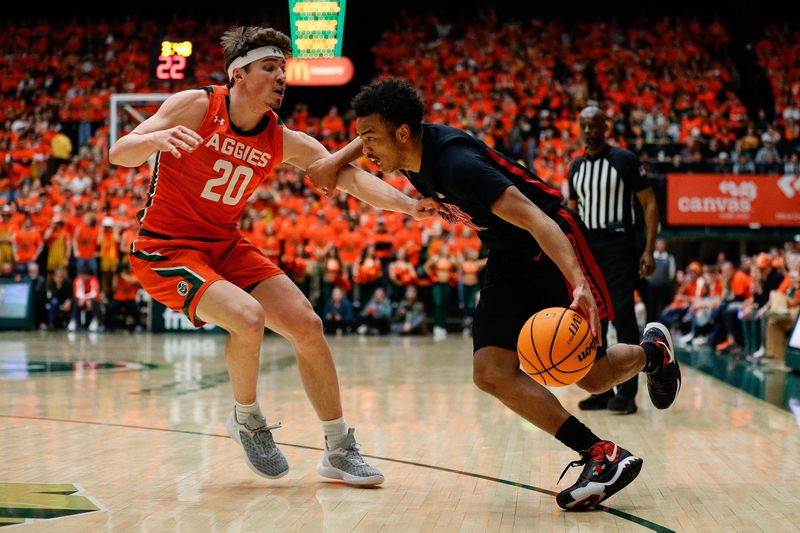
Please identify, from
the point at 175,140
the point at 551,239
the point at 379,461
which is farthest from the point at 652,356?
the point at 175,140

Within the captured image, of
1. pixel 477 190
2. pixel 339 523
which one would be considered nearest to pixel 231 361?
pixel 339 523

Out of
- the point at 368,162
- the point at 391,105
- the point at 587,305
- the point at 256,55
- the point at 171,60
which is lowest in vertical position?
the point at 587,305

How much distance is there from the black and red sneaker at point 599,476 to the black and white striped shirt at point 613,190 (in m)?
2.91

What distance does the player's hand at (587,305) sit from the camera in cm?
337

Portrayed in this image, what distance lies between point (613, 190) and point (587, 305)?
3.13 meters

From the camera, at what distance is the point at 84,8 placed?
26188mm

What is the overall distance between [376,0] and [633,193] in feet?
64.7

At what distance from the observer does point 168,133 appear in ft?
12.4

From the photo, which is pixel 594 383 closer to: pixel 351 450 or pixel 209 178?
pixel 351 450

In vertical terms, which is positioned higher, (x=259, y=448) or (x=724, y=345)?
(x=259, y=448)

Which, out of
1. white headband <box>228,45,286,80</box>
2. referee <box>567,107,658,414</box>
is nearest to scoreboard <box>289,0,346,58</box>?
referee <box>567,107,658,414</box>

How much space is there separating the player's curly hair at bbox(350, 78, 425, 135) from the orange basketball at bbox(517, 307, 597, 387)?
0.91m

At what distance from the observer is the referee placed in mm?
6336

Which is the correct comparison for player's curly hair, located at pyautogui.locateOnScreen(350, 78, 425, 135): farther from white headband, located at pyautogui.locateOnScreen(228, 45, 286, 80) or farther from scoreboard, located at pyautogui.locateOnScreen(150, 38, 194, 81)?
scoreboard, located at pyautogui.locateOnScreen(150, 38, 194, 81)
